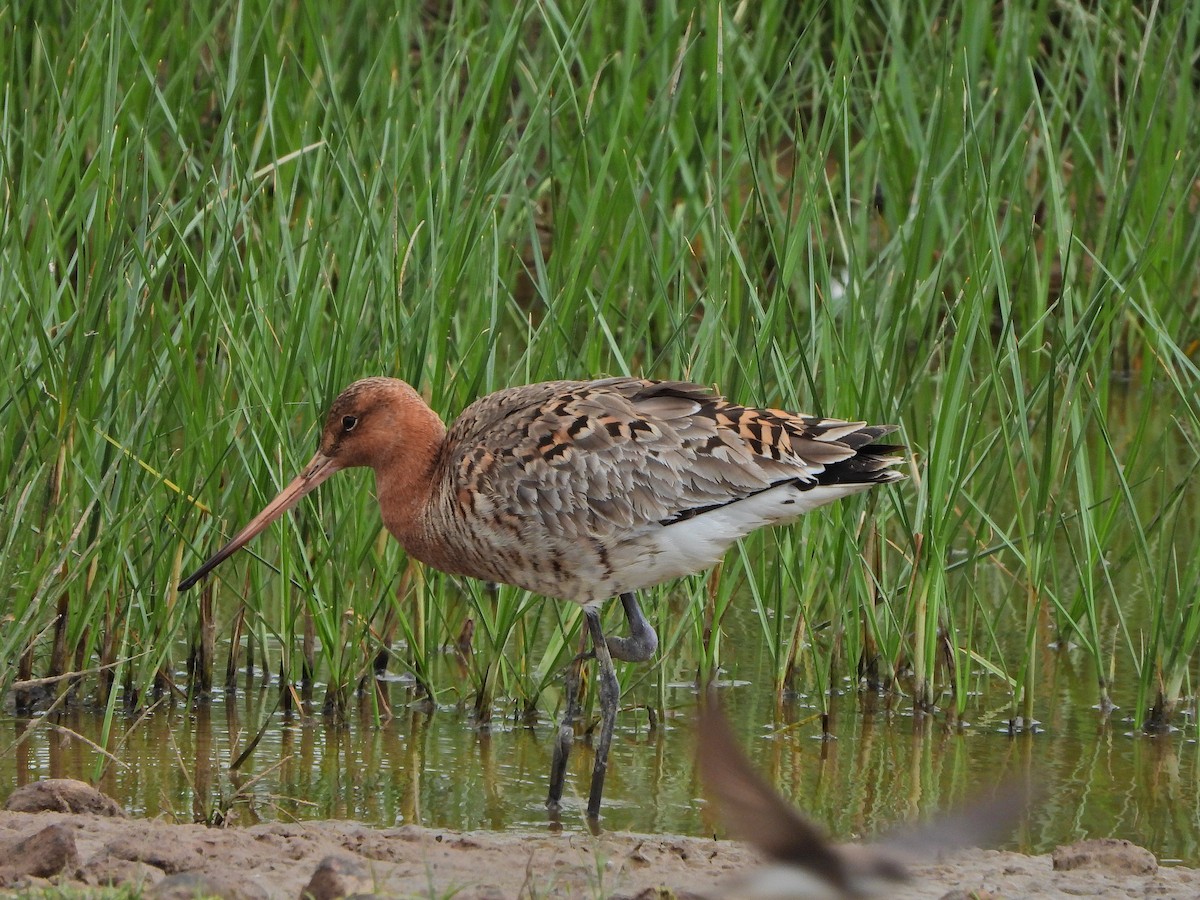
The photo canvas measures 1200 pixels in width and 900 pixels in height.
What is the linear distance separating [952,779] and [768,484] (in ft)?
3.45

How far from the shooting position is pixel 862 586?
18.0 ft

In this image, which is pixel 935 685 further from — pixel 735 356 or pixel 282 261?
pixel 282 261

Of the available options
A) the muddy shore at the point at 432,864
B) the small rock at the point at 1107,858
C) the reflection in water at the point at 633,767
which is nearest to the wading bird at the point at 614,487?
the reflection in water at the point at 633,767

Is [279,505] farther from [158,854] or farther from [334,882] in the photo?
[334,882]

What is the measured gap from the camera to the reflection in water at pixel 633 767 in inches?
193

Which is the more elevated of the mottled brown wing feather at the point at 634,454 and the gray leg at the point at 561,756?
the mottled brown wing feather at the point at 634,454

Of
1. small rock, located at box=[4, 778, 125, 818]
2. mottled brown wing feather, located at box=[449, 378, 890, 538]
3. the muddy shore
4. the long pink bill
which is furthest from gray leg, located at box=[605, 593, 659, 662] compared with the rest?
small rock, located at box=[4, 778, 125, 818]

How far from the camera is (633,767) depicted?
539 centimetres

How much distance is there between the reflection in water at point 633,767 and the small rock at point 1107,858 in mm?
352

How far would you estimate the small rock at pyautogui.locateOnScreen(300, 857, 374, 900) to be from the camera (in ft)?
12.1

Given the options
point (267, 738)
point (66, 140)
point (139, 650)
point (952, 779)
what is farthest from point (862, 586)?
point (66, 140)

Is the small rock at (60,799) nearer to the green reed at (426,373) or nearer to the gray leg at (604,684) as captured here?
the green reed at (426,373)

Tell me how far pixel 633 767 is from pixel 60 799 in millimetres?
1710

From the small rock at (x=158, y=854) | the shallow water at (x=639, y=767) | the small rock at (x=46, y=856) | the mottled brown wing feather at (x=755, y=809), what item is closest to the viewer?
the mottled brown wing feather at (x=755, y=809)
